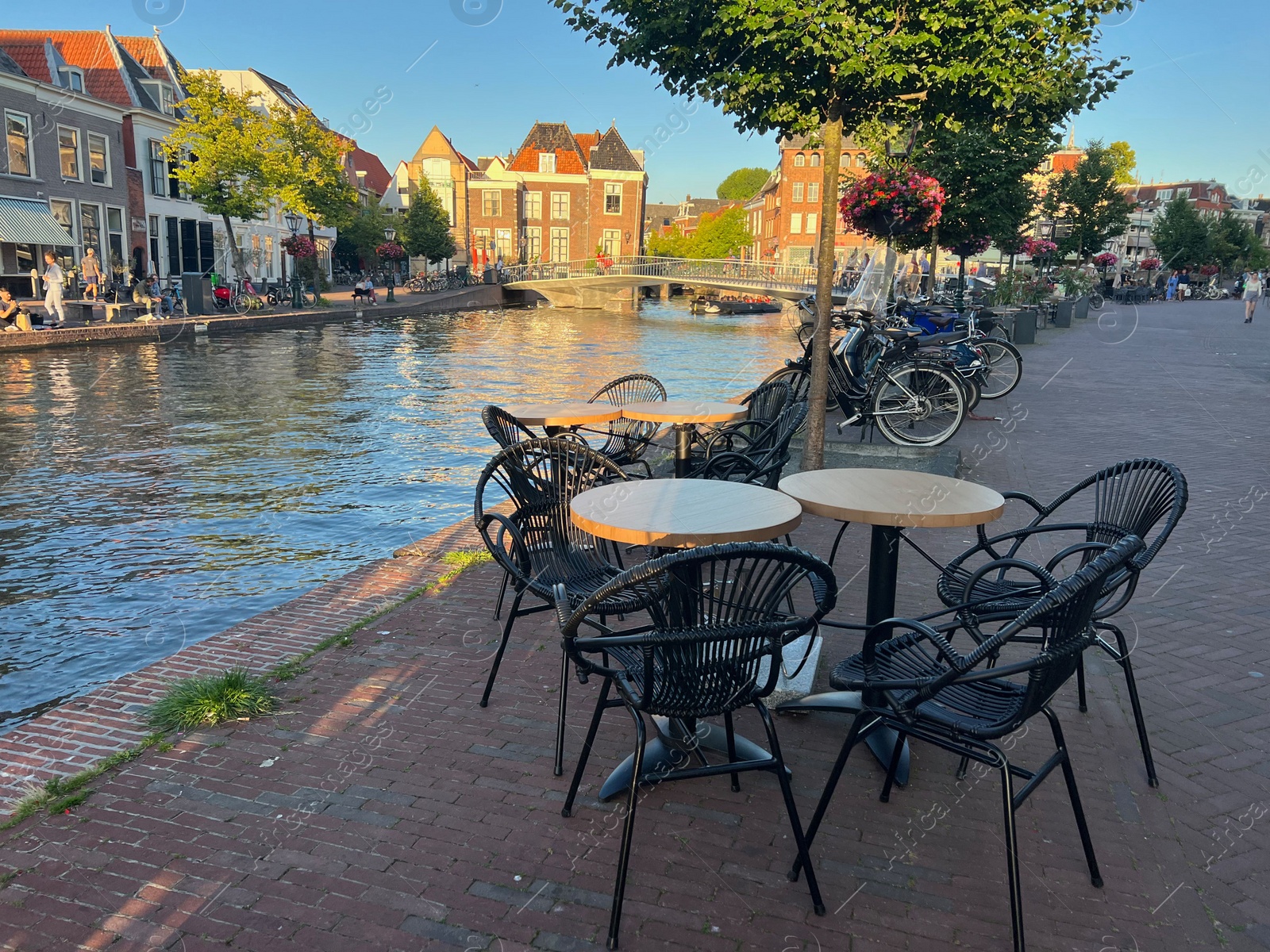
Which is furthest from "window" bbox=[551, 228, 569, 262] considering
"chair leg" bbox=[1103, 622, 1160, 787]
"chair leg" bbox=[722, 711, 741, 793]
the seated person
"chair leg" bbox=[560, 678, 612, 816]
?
"chair leg" bbox=[560, 678, 612, 816]

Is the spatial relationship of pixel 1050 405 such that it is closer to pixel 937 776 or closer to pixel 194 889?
pixel 937 776

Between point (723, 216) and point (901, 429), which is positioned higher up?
point (723, 216)

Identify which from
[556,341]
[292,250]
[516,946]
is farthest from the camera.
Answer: [292,250]

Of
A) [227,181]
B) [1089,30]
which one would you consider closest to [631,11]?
[1089,30]

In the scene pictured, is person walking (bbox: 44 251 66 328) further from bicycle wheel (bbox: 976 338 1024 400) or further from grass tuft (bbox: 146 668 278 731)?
grass tuft (bbox: 146 668 278 731)

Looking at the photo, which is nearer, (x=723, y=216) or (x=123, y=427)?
(x=123, y=427)

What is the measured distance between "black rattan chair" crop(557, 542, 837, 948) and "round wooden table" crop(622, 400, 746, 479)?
2619 millimetres

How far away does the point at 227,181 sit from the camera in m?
29.9

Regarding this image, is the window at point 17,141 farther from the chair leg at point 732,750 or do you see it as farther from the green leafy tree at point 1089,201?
the green leafy tree at point 1089,201

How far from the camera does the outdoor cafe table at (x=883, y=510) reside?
10.8ft

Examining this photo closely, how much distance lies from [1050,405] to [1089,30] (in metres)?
7.44

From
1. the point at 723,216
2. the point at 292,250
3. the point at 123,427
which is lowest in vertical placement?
the point at 123,427

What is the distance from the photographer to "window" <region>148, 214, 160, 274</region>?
34.9m

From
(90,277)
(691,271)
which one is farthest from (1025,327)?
(691,271)
